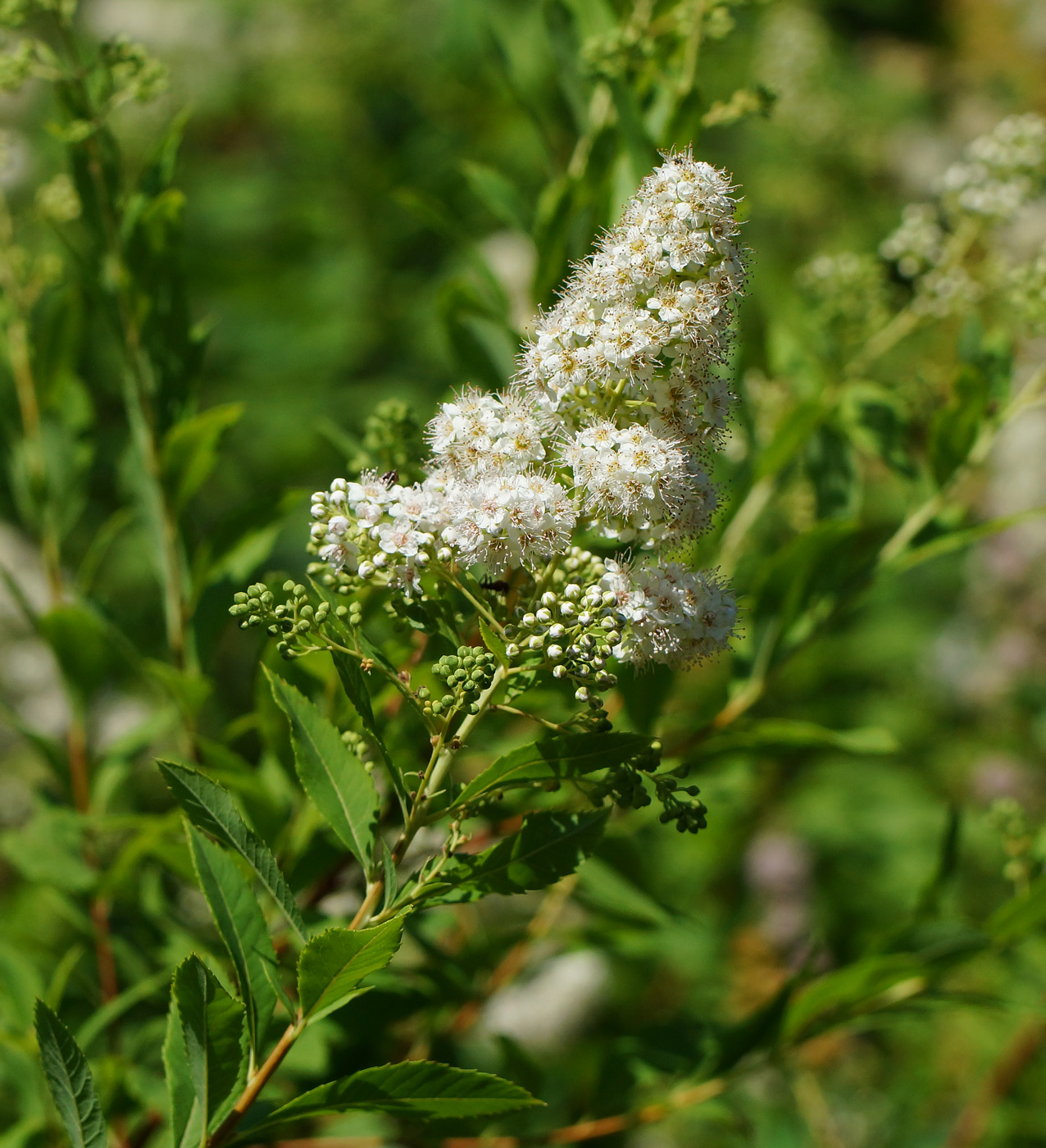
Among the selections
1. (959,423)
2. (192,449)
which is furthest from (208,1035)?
(959,423)

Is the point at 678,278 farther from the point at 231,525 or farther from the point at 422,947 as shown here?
the point at 422,947

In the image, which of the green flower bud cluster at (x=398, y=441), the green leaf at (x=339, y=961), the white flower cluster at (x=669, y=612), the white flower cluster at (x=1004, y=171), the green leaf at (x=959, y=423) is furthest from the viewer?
the white flower cluster at (x=1004, y=171)

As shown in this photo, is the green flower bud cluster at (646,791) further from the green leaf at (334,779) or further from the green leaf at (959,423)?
the green leaf at (959,423)

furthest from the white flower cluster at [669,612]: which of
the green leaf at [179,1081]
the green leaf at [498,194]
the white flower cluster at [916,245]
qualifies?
the white flower cluster at [916,245]

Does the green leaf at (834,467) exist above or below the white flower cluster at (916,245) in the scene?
below

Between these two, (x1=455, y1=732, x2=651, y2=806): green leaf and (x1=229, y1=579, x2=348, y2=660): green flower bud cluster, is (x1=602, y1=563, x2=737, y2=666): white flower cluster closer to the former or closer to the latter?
(x1=455, y1=732, x2=651, y2=806): green leaf

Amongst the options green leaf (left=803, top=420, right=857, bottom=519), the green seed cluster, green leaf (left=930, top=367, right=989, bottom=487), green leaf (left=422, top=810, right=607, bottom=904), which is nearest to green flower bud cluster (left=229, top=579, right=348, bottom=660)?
the green seed cluster
